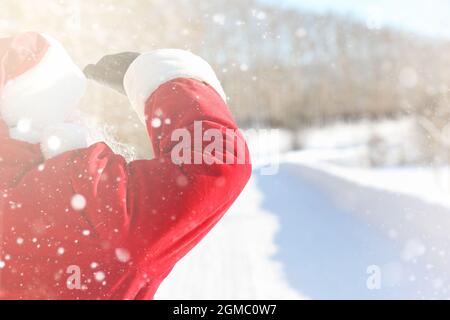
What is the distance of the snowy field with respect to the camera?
92.6 inches

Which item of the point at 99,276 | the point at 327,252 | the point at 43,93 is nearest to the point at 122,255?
the point at 99,276

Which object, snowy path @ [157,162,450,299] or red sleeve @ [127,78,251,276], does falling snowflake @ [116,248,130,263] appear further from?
snowy path @ [157,162,450,299]

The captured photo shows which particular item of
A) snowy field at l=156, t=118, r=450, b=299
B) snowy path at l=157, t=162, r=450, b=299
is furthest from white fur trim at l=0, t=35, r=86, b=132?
snowy path at l=157, t=162, r=450, b=299

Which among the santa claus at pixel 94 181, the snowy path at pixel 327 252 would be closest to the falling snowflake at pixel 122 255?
the santa claus at pixel 94 181

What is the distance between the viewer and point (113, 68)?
1.68 feet

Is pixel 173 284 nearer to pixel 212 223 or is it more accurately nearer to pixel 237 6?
pixel 212 223

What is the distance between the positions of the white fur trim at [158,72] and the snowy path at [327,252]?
1.29 meters

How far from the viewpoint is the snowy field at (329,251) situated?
2.35 meters

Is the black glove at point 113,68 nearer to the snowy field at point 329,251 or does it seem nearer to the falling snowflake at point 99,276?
the falling snowflake at point 99,276

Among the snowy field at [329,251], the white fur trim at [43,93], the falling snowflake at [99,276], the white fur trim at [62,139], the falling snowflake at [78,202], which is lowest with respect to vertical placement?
the snowy field at [329,251]

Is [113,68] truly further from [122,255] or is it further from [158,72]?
[122,255]

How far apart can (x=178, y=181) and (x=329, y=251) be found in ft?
10.7

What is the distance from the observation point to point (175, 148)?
42 centimetres
